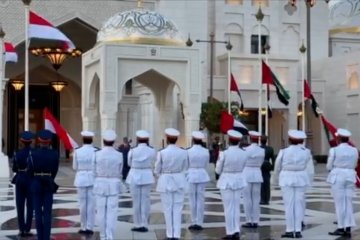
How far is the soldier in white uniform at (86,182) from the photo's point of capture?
11820mm

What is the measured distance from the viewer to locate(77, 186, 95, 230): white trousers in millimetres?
11812

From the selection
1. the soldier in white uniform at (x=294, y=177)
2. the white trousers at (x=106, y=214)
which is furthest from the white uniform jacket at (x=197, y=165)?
the white trousers at (x=106, y=214)

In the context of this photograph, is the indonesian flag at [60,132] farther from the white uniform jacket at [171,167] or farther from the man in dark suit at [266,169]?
the man in dark suit at [266,169]

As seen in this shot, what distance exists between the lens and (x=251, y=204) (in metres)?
12.7

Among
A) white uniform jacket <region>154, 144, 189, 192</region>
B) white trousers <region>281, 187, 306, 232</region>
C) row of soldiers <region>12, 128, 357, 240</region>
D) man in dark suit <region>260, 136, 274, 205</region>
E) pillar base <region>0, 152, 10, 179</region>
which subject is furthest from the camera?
pillar base <region>0, 152, 10, 179</region>

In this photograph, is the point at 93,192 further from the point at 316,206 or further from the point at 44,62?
the point at 44,62

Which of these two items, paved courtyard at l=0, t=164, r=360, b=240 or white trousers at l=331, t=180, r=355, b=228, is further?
white trousers at l=331, t=180, r=355, b=228

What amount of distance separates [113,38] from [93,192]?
10.6 metres

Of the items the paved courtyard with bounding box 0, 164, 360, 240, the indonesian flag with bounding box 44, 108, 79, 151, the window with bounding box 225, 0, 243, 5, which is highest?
the window with bounding box 225, 0, 243, 5

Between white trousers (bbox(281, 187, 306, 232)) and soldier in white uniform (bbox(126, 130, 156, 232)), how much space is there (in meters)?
2.39

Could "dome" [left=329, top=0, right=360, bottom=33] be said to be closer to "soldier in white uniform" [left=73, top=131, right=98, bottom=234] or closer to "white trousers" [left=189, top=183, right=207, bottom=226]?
"soldier in white uniform" [left=73, top=131, right=98, bottom=234]

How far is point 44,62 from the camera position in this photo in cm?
4091

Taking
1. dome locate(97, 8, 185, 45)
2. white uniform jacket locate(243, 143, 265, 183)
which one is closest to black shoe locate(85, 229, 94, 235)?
white uniform jacket locate(243, 143, 265, 183)

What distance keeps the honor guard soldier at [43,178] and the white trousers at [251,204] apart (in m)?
3.76
